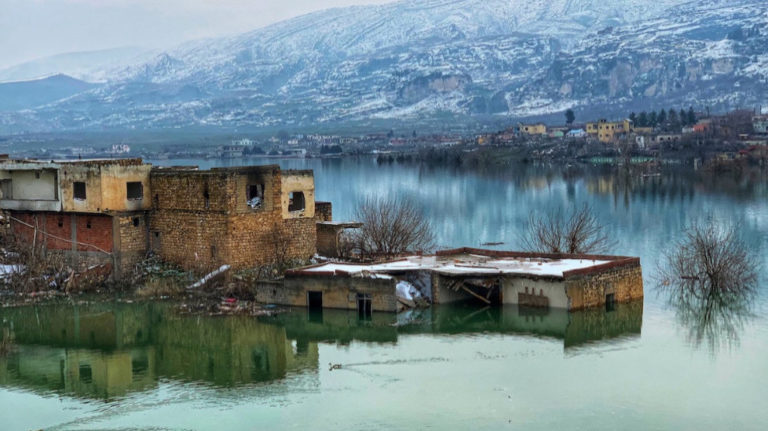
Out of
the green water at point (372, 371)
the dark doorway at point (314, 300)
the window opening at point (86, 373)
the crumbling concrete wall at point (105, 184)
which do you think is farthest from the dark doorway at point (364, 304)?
the crumbling concrete wall at point (105, 184)

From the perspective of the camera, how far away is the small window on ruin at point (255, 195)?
96.8 ft

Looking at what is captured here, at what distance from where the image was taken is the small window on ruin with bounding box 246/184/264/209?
29.5 metres

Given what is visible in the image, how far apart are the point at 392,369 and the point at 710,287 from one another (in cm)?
1087

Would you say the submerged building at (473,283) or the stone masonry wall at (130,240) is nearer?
the submerged building at (473,283)

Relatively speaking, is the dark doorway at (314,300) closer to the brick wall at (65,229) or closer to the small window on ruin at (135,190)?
the brick wall at (65,229)

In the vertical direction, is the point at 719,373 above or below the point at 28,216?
below

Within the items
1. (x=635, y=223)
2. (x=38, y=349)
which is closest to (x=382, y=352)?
(x=38, y=349)

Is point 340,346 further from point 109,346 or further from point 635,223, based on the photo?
point 635,223

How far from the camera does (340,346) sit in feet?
77.7

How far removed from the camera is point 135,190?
30469mm

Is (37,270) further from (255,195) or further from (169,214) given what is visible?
(255,195)

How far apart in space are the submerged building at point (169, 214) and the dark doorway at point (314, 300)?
2942 millimetres

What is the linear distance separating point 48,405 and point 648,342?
11.3 metres

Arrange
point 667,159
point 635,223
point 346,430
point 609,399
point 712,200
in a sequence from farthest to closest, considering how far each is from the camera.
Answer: point 667,159 → point 712,200 → point 635,223 → point 609,399 → point 346,430
